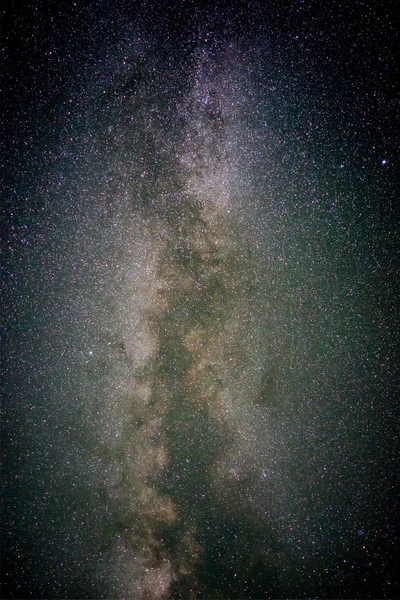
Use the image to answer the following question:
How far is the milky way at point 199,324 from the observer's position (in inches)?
59.9

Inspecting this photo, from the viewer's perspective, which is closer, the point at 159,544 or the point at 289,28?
the point at 289,28

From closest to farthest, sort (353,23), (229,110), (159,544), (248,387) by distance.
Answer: (353,23)
(229,110)
(248,387)
(159,544)

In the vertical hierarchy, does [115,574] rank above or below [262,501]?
below

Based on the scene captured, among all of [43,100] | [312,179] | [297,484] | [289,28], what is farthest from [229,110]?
[297,484]

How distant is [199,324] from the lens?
5.72 feet

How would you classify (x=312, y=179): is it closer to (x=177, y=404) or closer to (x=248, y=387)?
(x=248, y=387)

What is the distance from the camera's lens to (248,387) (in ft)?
5.79

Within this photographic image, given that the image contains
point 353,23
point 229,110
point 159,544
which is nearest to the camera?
point 353,23

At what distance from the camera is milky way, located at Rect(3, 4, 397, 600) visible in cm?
152

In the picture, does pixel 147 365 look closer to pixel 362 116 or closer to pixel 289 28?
pixel 362 116

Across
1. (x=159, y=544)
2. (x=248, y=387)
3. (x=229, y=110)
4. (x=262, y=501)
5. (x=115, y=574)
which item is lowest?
(x=115, y=574)

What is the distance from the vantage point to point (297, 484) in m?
1.82

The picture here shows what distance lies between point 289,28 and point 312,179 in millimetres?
873

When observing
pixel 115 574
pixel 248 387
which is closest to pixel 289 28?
pixel 248 387
